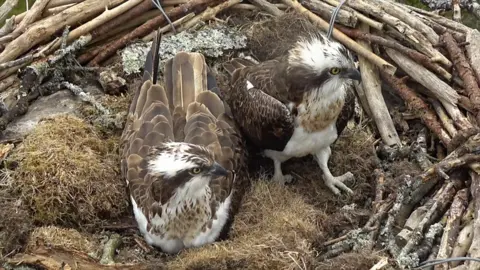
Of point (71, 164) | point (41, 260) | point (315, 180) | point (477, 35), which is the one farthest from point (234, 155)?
point (477, 35)

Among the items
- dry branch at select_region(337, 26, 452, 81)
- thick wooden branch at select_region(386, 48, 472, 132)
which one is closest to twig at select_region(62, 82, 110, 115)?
dry branch at select_region(337, 26, 452, 81)

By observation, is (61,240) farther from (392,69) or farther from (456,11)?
(456,11)

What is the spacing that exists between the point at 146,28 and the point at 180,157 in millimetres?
2007

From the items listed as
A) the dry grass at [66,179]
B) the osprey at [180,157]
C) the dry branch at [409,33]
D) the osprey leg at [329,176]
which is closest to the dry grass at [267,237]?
the osprey at [180,157]

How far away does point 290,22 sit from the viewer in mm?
6281

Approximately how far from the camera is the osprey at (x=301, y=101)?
527 cm

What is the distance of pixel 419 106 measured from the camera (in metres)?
5.90

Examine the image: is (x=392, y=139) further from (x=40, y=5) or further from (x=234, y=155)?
(x=40, y=5)

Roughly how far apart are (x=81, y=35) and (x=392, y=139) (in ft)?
8.95

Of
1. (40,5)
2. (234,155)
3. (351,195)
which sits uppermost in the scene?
(40,5)

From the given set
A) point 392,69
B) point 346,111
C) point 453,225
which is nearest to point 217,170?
point 346,111

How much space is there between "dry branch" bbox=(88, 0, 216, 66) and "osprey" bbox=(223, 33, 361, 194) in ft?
3.77

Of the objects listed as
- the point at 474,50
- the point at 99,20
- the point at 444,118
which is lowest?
the point at 444,118

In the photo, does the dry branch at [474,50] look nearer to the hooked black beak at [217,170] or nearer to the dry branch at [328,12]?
the dry branch at [328,12]
